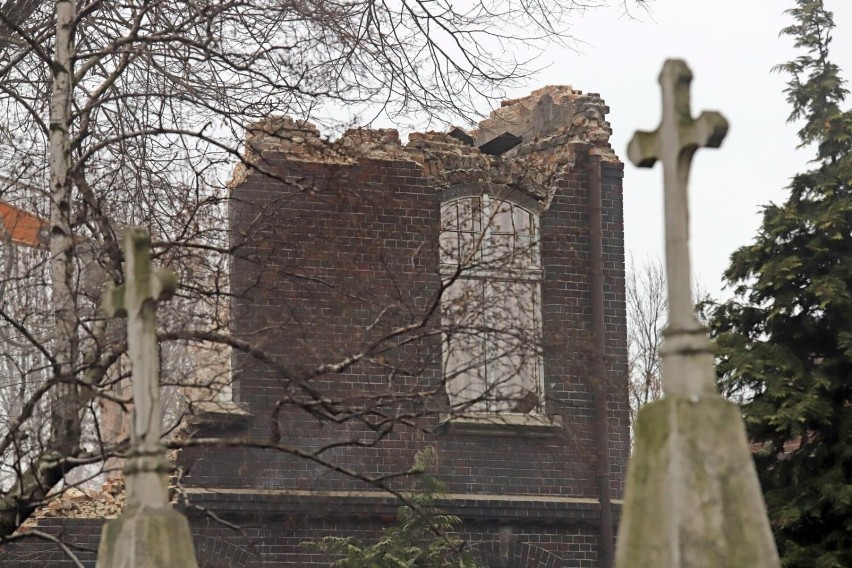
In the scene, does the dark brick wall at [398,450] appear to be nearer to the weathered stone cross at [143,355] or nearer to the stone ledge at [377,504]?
the stone ledge at [377,504]

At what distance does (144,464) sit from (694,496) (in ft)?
7.31

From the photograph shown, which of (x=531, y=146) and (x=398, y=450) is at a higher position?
(x=531, y=146)

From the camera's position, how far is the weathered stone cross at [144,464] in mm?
5895

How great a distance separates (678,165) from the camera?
547 centimetres

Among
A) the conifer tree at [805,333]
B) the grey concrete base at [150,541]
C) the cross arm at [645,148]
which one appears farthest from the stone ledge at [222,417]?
the cross arm at [645,148]

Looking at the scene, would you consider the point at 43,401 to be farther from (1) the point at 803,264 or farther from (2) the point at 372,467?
(1) the point at 803,264

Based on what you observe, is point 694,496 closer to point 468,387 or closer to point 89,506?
point 468,387

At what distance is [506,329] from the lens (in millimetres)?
10000

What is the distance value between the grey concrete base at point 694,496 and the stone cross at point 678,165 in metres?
0.11

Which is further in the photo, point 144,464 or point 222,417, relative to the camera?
point 222,417

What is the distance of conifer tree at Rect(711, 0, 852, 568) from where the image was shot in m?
17.5

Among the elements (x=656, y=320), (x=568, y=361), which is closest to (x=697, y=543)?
(x=568, y=361)

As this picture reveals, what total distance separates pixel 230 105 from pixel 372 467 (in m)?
7.39

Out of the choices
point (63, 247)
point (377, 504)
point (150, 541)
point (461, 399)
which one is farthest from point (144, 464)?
point (377, 504)
